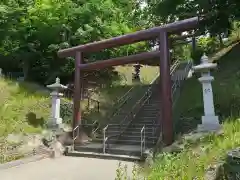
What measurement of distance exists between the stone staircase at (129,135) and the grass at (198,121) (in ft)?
4.60

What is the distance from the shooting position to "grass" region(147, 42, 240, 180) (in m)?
5.64

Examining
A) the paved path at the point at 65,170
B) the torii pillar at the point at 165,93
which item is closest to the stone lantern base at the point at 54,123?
the paved path at the point at 65,170

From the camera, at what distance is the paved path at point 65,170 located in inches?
301

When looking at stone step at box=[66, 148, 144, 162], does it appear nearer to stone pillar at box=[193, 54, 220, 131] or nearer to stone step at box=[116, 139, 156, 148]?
stone step at box=[116, 139, 156, 148]

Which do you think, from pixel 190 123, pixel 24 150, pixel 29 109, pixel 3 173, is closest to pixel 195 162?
pixel 190 123

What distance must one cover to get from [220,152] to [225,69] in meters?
9.13

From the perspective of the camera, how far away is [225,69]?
14039 mm

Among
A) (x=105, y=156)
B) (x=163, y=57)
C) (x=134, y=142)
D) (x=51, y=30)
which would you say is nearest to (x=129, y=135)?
(x=134, y=142)

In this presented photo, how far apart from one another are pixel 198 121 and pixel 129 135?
3263mm

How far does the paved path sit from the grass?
1.79 metres

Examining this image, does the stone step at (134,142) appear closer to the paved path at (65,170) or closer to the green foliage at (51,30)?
the paved path at (65,170)

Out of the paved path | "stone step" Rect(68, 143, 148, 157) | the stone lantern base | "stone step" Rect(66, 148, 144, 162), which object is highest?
the stone lantern base

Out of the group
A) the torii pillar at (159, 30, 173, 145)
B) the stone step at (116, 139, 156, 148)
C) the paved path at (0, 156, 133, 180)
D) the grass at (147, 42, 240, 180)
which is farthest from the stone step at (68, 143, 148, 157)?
the grass at (147, 42, 240, 180)

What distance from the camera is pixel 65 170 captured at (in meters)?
8.51
